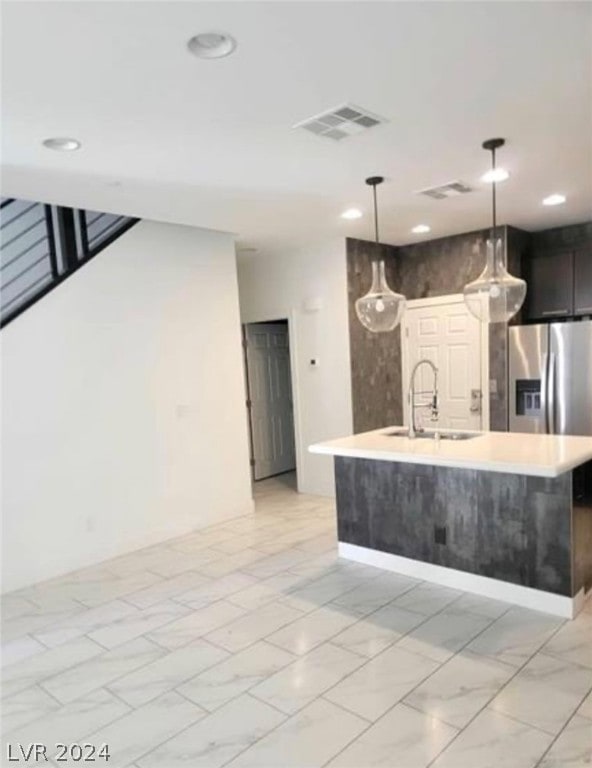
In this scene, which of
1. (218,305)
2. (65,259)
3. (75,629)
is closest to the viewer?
(75,629)

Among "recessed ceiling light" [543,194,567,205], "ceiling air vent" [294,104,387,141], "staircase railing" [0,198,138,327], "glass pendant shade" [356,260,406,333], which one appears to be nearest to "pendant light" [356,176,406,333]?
"glass pendant shade" [356,260,406,333]

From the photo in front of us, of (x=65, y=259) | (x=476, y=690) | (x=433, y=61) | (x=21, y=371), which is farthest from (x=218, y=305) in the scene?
(x=476, y=690)

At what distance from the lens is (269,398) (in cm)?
701

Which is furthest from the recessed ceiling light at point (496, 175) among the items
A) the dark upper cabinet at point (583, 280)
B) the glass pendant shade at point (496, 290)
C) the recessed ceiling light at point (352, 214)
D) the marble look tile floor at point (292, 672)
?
the marble look tile floor at point (292, 672)

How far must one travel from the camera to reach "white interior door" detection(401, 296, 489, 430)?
5457 millimetres

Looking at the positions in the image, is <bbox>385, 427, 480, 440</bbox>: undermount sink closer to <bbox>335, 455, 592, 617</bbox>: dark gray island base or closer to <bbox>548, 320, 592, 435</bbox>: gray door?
<bbox>335, 455, 592, 617</bbox>: dark gray island base

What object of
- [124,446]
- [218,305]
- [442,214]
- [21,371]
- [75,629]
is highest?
[442,214]

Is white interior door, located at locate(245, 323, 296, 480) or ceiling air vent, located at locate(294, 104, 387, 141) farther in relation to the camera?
white interior door, located at locate(245, 323, 296, 480)

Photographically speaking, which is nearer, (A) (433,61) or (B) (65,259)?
(A) (433,61)

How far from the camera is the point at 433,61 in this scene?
7.13 ft

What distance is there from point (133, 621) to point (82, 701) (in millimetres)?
760

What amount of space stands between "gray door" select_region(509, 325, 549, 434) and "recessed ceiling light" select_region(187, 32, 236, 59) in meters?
3.90

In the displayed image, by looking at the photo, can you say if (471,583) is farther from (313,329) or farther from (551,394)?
(313,329)

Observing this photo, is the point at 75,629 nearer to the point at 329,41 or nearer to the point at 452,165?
the point at 329,41
